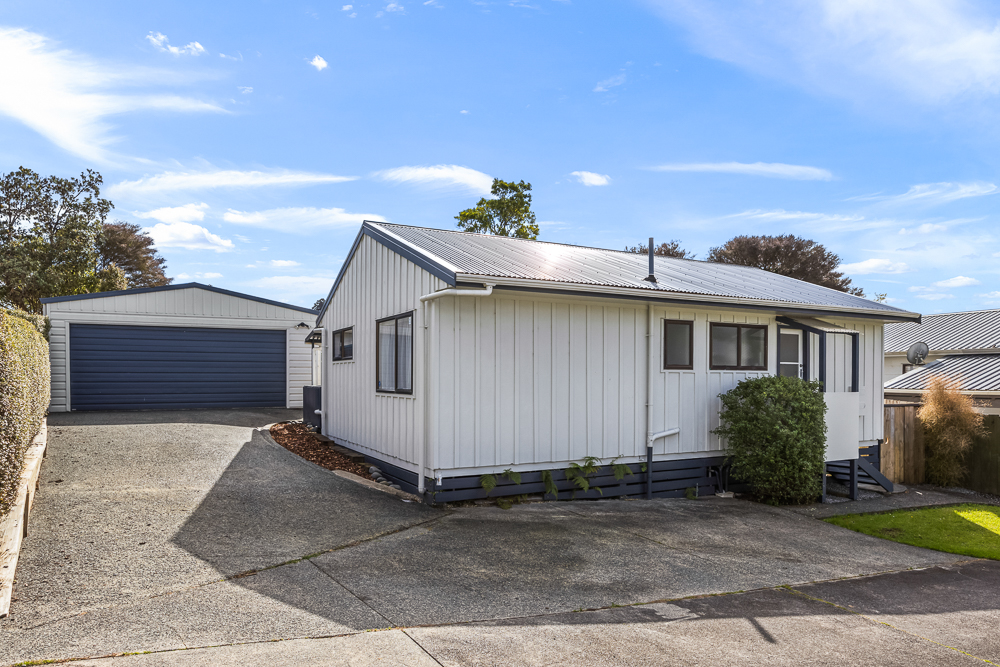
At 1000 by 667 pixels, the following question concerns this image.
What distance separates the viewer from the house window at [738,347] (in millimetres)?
9367

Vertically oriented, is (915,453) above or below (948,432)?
below

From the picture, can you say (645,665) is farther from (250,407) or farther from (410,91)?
(250,407)

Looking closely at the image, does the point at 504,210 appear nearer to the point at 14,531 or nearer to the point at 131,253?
the point at 131,253

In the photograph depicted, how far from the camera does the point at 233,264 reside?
75.6ft

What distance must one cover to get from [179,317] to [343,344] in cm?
719

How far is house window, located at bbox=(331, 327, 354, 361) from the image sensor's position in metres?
10.7

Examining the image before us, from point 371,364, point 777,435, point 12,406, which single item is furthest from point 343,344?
point 777,435

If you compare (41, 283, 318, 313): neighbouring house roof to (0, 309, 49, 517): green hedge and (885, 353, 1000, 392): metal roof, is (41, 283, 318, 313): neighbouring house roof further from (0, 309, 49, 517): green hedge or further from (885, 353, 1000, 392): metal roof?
(885, 353, 1000, 392): metal roof

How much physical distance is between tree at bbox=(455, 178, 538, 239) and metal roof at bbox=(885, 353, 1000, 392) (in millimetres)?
16652

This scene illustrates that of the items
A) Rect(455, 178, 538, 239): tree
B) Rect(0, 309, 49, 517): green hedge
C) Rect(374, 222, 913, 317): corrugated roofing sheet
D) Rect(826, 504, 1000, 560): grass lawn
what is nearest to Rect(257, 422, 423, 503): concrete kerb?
Rect(374, 222, 913, 317): corrugated roofing sheet

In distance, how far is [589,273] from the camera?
346 inches

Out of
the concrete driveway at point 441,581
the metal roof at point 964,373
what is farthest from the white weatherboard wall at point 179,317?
the metal roof at point 964,373

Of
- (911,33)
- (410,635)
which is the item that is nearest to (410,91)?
(911,33)

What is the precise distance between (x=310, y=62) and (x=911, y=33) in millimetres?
9780
